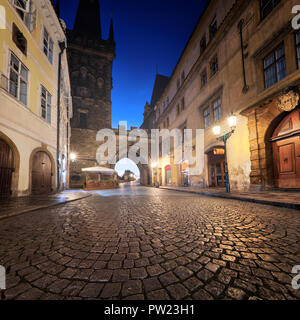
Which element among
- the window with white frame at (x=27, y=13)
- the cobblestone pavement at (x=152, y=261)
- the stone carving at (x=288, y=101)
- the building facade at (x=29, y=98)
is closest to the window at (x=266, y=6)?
the stone carving at (x=288, y=101)

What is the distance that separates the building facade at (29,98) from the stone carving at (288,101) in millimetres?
11574

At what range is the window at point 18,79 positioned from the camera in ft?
21.1

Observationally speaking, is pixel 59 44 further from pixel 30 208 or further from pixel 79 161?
pixel 79 161

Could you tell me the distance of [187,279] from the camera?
1.24 meters

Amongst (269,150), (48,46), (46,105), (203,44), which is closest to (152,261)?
(269,150)

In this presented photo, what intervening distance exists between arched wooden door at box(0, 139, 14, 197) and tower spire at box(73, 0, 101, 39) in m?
31.2

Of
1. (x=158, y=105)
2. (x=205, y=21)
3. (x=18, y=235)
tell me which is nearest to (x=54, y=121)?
(x=18, y=235)

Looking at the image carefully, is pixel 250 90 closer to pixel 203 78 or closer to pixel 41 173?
pixel 203 78

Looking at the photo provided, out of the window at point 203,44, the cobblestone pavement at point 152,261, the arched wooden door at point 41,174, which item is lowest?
the cobblestone pavement at point 152,261

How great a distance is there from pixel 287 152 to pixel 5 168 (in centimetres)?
1240

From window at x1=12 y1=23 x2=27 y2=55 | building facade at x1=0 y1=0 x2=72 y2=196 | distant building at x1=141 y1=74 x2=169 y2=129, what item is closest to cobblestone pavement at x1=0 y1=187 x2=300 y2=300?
building facade at x1=0 y1=0 x2=72 y2=196

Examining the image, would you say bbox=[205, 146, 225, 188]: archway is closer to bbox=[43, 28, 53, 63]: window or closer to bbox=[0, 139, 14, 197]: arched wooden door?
bbox=[0, 139, 14, 197]: arched wooden door

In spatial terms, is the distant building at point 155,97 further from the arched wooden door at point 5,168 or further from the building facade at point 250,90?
the arched wooden door at point 5,168

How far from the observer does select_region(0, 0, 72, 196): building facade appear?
6070mm
